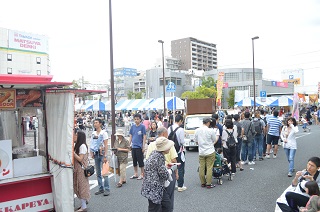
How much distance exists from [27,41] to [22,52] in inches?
121

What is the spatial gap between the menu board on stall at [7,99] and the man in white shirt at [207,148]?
4.22 meters

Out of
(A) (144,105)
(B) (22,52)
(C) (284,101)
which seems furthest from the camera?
(B) (22,52)

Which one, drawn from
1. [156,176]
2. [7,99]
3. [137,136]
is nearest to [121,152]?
[137,136]

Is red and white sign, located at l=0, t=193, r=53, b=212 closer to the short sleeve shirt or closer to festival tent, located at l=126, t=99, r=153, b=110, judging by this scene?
the short sleeve shirt

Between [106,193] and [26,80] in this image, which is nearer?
[26,80]

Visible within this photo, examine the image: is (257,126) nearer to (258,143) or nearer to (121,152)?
(258,143)

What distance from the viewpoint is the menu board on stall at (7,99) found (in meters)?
4.70

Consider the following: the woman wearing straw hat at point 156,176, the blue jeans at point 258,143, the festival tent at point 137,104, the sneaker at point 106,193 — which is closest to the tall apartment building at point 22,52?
the festival tent at point 137,104

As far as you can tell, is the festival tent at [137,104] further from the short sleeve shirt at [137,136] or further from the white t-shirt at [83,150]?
the white t-shirt at [83,150]

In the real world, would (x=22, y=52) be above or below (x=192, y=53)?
below

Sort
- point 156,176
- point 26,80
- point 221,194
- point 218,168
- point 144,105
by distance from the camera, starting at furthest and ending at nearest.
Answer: point 144,105, point 218,168, point 221,194, point 26,80, point 156,176

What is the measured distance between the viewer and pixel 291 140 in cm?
834

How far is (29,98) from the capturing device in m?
5.03

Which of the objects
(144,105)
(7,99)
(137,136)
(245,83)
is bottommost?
(137,136)
